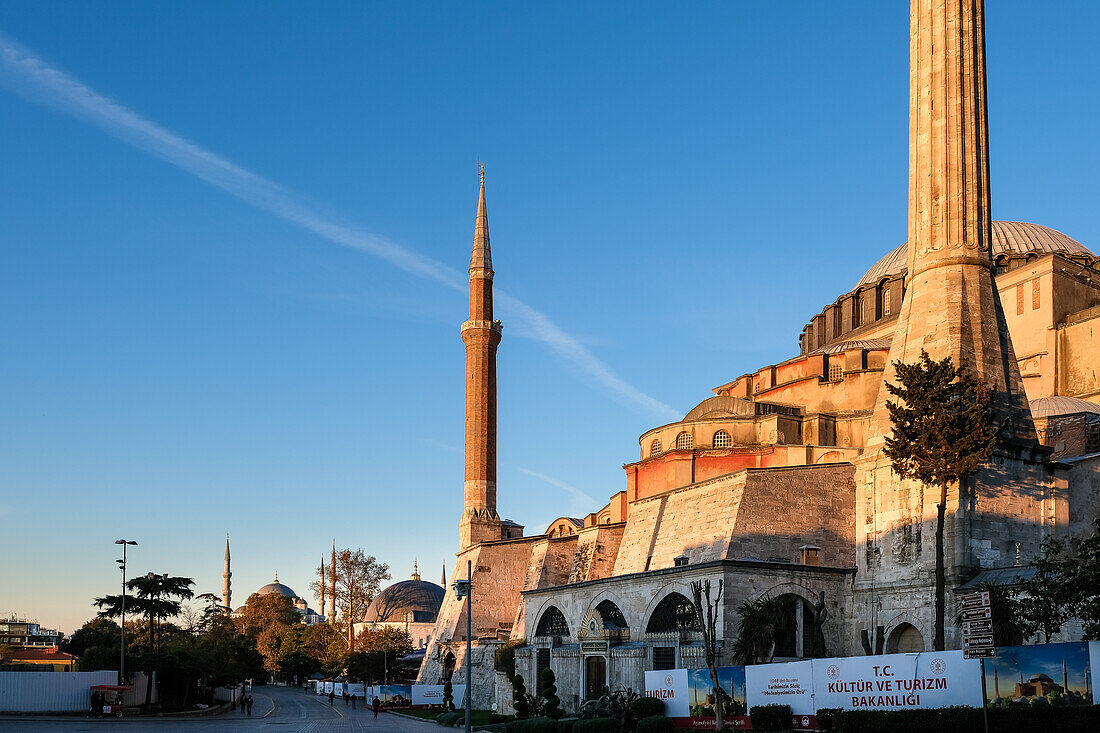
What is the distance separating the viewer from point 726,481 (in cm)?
3281

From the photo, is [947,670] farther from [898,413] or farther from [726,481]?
[726,481]

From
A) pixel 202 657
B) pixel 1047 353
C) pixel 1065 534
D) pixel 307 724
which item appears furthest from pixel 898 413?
pixel 202 657

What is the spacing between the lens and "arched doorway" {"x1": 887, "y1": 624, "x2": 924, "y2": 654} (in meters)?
25.9

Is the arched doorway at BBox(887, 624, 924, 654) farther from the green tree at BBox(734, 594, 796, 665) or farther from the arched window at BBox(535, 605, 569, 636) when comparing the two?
the arched window at BBox(535, 605, 569, 636)

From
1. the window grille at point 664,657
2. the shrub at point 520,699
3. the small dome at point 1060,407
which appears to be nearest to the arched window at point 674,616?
the window grille at point 664,657

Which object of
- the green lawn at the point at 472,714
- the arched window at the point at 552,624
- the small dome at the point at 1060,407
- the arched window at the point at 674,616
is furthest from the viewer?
the arched window at the point at 552,624

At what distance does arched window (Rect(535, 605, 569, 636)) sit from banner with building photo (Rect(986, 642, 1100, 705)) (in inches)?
782

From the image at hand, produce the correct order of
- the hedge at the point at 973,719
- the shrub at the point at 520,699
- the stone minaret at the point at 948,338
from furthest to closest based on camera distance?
the shrub at the point at 520,699 → the stone minaret at the point at 948,338 → the hedge at the point at 973,719

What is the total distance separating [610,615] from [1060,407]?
14.8m

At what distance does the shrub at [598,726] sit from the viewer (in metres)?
24.1

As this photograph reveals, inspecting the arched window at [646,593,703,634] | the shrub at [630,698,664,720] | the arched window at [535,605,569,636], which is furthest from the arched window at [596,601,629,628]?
the shrub at [630,698,664,720]

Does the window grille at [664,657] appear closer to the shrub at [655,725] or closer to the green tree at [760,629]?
the green tree at [760,629]

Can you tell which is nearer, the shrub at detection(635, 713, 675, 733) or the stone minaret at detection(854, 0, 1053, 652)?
the shrub at detection(635, 713, 675, 733)

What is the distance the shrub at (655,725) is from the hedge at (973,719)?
17.3 ft
